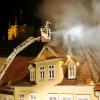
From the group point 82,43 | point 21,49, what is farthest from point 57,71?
point 21,49

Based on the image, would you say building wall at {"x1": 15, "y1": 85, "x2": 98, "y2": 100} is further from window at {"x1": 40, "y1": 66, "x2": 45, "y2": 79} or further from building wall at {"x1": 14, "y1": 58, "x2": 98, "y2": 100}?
window at {"x1": 40, "y1": 66, "x2": 45, "y2": 79}

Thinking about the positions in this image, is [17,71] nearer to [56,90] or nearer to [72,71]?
[56,90]

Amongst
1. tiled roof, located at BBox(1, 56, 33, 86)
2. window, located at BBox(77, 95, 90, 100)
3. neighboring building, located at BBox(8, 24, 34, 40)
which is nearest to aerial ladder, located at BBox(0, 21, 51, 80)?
tiled roof, located at BBox(1, 56, 33, 86)

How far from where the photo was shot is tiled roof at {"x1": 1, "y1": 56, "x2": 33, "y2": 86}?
702 centimetres

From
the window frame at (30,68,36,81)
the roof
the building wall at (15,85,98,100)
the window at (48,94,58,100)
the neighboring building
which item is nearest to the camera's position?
the building wall at (15,85,98,100)

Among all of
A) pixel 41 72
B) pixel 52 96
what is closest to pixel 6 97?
pixel 41 72

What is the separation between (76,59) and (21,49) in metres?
1.39

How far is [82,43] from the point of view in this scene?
259 inches

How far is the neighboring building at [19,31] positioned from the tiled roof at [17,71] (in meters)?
0.79

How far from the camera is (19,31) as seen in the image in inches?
340

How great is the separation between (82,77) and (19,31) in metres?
2.99

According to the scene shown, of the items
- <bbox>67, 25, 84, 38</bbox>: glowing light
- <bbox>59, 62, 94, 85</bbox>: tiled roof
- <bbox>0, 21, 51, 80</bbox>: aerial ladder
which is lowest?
<bbox>59, 62, 94, 85</bbox>: tiled roof

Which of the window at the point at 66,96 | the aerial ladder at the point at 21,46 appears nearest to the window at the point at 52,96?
the window at the point at 66,96

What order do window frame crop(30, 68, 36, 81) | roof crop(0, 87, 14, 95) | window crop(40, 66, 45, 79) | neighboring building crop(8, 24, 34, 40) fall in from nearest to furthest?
window crop(40, 66, 45, 79), window frame crop(30, 68, 36, 81), roof crop(0, 87, 14, 95), neighboring building crop(8, 24, 34, 40)
